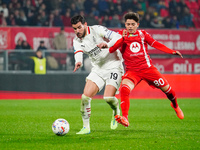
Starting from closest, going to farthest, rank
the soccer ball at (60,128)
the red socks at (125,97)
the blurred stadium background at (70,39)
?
the soccer ball at (60,128)
the red socks at (125,97)
the blurred stadium background at (70,39)

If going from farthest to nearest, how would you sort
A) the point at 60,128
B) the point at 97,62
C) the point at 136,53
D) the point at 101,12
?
the point at 101,12 < the point at 97,62 < the point at 136,53 < the point at 60,128

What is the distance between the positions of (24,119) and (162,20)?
12.8 meters

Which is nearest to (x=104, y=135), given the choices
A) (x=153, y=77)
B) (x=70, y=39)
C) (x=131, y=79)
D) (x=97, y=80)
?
(x=97, y=80)

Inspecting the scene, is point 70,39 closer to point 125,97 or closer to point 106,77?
point 106,77

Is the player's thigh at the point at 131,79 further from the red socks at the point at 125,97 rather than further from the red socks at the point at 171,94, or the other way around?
the red socks at the point at 171,94

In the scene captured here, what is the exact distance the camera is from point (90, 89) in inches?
266

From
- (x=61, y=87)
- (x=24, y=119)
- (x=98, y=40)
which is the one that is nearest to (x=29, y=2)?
(x=61, y=87)

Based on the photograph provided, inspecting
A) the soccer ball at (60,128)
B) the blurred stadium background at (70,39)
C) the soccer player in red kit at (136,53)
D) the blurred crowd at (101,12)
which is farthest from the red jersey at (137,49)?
the blurred crowd at (101,12)

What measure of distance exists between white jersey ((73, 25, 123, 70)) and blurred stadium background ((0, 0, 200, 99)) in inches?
345

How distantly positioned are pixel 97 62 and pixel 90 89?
617mm

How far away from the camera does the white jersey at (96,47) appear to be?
22.8 ft

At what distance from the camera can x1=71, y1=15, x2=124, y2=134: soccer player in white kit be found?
6742mm

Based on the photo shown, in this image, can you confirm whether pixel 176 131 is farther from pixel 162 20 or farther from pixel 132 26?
pixel 162 20

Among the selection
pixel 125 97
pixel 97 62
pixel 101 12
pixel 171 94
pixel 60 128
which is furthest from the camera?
pixel 101 12
